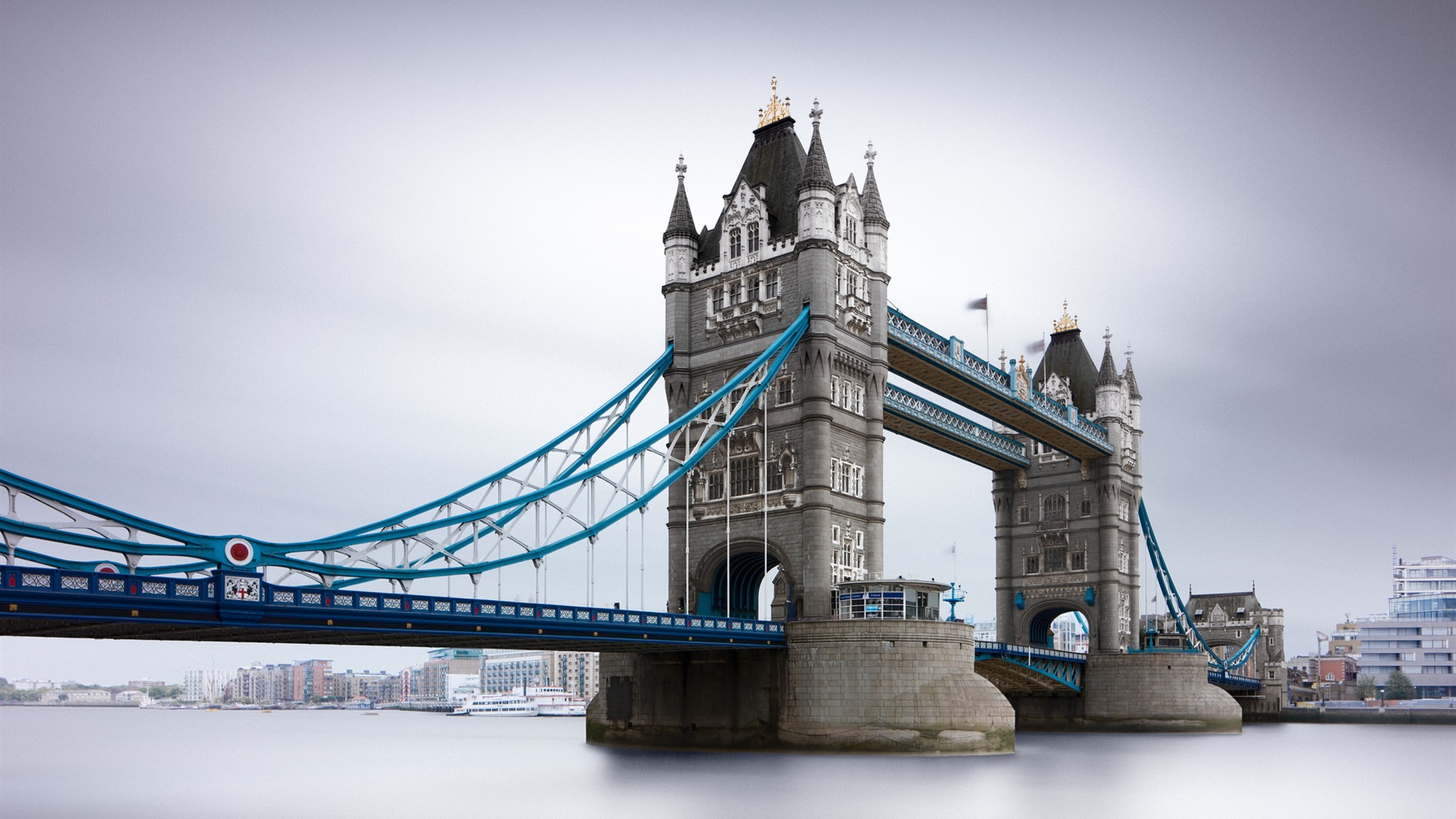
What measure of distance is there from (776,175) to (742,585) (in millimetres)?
19271

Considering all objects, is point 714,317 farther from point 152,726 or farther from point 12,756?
point 152,726

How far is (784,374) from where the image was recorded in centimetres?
5684

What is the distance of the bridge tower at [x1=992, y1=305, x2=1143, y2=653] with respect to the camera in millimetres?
86125

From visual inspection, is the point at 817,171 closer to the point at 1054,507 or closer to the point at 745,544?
the point at 745,544

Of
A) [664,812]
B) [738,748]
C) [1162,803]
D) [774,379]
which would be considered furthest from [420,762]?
[1162,803]

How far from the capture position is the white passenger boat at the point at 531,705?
155250 millimetres

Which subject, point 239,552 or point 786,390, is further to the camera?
point 786,390

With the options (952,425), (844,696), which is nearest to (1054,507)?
(952,425)

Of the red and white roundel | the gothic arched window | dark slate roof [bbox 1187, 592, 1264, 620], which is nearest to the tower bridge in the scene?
the red and white roundel

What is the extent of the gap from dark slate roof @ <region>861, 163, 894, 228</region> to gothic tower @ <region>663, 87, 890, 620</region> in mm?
64

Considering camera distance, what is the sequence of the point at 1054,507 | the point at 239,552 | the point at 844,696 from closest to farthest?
1. the point at 239,552
2. the point at 844,696
3. the point at 1054,507

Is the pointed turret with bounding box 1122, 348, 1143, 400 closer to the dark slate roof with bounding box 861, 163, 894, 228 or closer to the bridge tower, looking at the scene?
the bridge tower

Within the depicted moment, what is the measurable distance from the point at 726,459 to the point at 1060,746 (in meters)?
23.0

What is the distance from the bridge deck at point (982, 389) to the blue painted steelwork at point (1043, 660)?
13.4 m
